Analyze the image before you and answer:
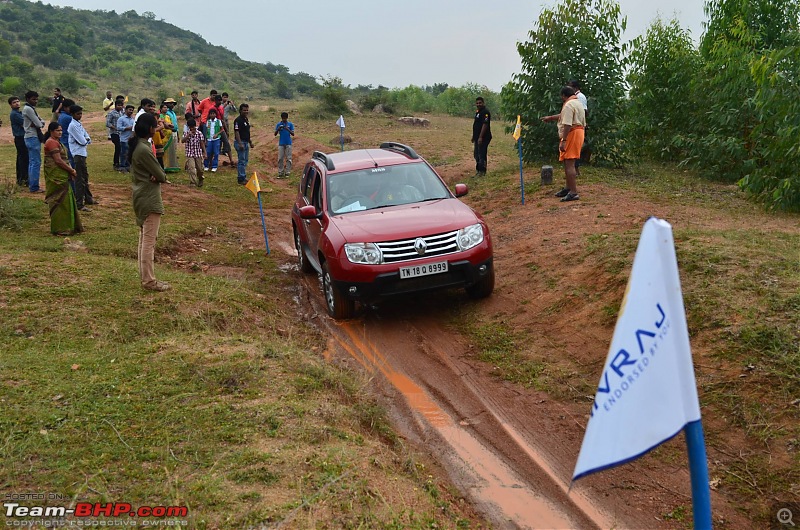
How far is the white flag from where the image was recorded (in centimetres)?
215

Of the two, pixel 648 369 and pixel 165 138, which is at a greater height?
pixel 165 138

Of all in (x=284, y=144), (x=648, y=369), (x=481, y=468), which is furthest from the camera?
(x=284, y=144)

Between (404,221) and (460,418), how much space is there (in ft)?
8.92

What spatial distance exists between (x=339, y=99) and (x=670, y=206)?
26.6 m

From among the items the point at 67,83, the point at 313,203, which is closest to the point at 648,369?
the point at 313,203

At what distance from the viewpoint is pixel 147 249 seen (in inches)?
298

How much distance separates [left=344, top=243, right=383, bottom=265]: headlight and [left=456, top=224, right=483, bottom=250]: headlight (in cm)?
91

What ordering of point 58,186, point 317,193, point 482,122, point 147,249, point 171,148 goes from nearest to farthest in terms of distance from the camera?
point 147,249 < point 317,193 < point 58,186 < point 482,122 < point 171,148

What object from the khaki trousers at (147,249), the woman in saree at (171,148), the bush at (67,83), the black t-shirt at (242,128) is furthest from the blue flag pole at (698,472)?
the bush at (67,83)

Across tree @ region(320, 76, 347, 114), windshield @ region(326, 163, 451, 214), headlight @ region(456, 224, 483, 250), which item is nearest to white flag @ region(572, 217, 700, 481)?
headlight @ region(456, 224, 483, 250)

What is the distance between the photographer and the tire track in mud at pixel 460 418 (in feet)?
14.5

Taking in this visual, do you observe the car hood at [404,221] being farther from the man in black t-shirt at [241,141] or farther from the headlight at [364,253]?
the man in black t-shirt at [241,141]

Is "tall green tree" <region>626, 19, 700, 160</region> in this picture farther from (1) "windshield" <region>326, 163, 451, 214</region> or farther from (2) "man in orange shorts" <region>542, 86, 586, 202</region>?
(1) "windshield" <region>326, 163, 451, 214</region>

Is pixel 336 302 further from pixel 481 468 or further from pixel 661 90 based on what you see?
pixel 661 90
